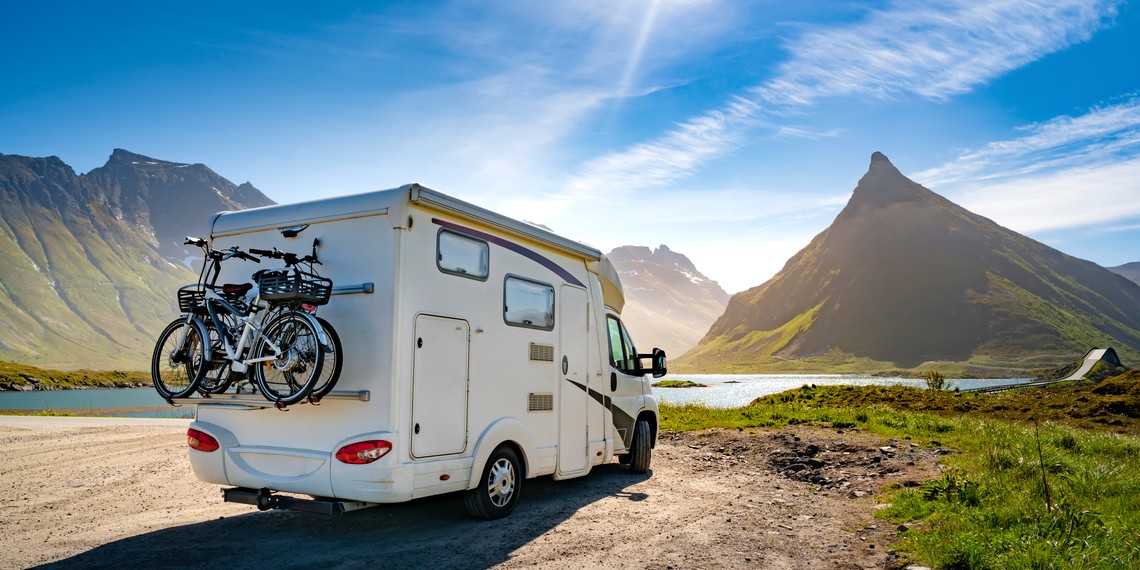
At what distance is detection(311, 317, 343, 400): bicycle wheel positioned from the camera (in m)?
6.33

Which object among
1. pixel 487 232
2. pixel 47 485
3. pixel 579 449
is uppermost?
pixel 487 232

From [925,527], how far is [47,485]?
1076 cm

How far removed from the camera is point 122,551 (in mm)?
6469

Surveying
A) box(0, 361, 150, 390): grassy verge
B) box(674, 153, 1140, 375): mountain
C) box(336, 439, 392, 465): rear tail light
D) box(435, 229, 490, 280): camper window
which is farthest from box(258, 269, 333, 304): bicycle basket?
box(674, 153, 1140, 375): mountain

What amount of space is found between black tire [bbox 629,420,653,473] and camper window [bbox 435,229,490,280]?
4.36 m

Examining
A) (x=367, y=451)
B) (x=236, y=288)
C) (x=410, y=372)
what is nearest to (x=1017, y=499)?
(x=410, y=372)

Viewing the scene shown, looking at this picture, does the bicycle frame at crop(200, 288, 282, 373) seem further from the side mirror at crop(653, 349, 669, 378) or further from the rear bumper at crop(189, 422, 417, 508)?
the side mirror at crop(653, 349, 669, 378)

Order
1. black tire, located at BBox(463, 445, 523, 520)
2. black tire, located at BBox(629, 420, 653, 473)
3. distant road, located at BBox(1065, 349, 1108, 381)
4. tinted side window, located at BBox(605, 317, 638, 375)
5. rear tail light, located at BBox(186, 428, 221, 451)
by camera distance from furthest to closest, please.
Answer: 1. distant road, located at BBox(1065, 349, 1108, 381)
2. black tire, located at BBox(629, 420, 653, 473)
3. tinted side window, located at BBox(605, 317, 638, 375)
4. black tire, located at BBox(463, 445, 523, 520)
5. rear tail light, located at BBox(186, 428, 221, 451)

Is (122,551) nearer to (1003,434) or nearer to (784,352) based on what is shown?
(1003,434)

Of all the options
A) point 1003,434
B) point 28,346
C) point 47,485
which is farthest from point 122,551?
point 28,346

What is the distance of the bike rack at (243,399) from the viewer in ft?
21.1

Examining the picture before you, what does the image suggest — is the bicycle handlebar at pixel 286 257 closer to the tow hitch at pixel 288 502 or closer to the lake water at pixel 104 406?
the tow hitch at pixel 288 502

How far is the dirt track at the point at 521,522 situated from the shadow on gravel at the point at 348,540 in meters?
0.02

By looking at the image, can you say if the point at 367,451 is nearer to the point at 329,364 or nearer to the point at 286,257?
the point at 329,364
